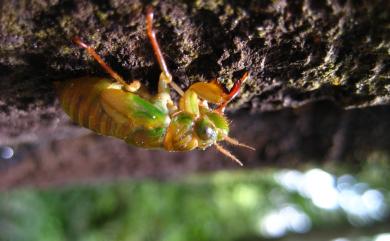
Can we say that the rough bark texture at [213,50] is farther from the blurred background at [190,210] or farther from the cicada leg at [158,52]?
the blurred background at [190,210]

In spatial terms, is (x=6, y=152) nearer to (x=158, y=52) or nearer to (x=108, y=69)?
(x=108, y=69)

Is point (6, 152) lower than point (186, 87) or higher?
lower

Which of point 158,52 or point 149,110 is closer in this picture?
point 158,52

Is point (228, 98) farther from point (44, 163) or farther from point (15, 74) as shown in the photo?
point (44, 163)

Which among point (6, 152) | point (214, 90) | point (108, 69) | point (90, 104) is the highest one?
point (214, 90)

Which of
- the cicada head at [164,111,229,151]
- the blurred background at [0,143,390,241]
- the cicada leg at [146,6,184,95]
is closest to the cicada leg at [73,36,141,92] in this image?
the cicada leg at [146,6,184,95]

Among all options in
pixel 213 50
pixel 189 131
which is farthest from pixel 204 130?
pixel 213 50

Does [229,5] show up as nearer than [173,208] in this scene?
Yes

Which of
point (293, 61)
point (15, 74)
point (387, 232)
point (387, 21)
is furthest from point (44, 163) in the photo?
point (387, 232)

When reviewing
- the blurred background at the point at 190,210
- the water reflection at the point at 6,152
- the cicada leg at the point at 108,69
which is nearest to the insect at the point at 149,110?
the cicada leg at the point at 108,69
